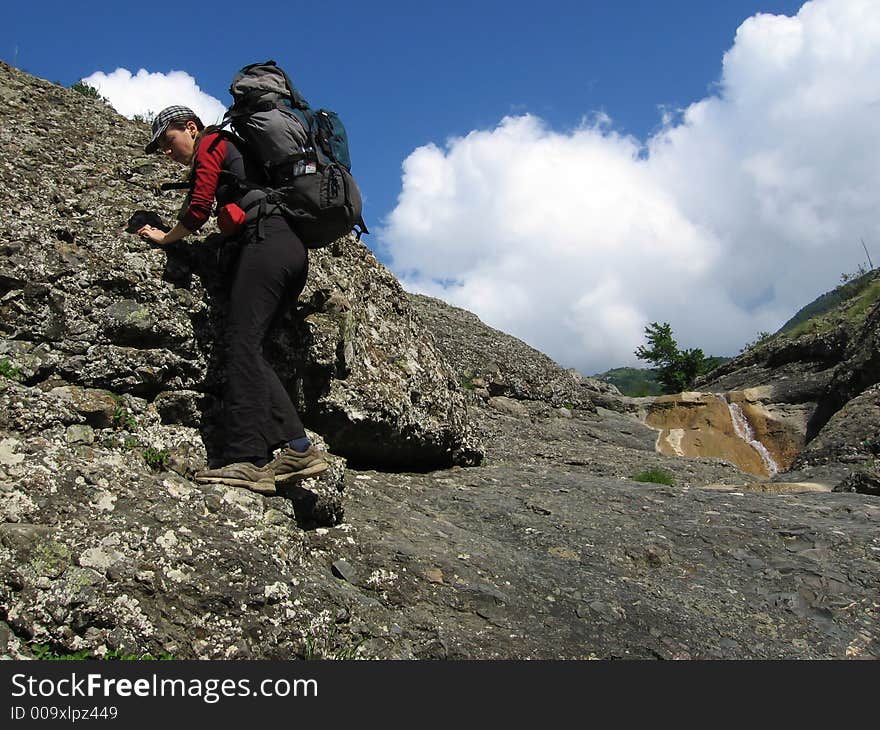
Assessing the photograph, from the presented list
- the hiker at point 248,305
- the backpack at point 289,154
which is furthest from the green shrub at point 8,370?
the backpack at point 289,154

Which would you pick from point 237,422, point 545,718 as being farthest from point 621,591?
point 237,422

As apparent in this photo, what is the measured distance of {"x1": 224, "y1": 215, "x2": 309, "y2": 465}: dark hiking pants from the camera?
641 cm

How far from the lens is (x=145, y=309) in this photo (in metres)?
6.96

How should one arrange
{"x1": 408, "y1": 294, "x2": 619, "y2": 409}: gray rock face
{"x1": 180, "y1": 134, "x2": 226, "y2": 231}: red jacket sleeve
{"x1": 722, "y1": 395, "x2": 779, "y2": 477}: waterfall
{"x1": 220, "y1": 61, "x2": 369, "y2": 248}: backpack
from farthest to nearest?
{"x1": 722, "y1": 395, "x2": 779, "y2": 477}: waterfall → {"x1": 408, "y1": 294, "x2": 619, "y2": 409}: gray rock face → {"x1": 220, "y1": 61, "x2": 369, "y2": 248}: backpack → {"x1": 180, "y1": 134, "x2": 226, "y2": 231}: red jacket sleeve

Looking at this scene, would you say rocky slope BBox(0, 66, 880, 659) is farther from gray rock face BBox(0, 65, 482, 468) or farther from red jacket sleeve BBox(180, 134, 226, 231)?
red jacket sleeve BBox(180, 134, 226, 231)

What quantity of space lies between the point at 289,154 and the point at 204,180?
Answer: 874 millimetres

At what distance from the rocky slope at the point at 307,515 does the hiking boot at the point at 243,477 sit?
0.31ft

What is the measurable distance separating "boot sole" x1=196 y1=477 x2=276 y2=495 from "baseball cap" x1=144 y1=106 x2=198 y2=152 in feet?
11.3

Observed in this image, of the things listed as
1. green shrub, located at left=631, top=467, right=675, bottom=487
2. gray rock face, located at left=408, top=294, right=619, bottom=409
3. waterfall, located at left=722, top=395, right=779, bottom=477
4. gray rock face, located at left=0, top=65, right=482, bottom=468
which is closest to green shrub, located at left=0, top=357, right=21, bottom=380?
A: gray rock face, located at left=0, top=65, right=482, bottom=468

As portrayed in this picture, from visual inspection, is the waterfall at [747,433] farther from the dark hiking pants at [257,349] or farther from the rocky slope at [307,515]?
the dark hiking pants at [257,349]

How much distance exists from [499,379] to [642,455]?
5414 millimetres

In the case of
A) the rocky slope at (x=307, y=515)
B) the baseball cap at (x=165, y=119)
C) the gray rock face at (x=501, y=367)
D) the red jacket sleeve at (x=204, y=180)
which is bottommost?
the rocky slope at (x=307, y=515)

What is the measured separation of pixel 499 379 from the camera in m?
20.3

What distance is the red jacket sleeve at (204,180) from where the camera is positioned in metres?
6.55
